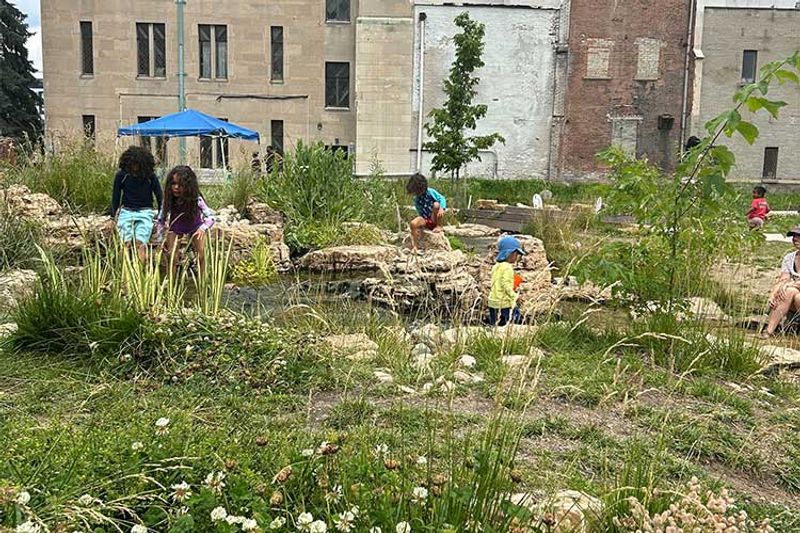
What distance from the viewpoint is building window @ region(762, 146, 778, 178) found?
101ft

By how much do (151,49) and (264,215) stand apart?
69.9ft

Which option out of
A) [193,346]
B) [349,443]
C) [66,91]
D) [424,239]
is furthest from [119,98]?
[349,443]

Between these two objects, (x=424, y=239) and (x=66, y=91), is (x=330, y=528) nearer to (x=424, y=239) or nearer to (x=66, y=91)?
(x=424, y=239)

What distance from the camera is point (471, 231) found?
46.1ft

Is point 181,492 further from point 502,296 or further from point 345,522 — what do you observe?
point 502,296

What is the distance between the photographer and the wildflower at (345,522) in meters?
1.91

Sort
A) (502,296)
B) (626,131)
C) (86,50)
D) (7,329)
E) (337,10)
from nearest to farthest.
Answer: (7,329)
(502,296)
(86,50)
(626,131)
(337,10)

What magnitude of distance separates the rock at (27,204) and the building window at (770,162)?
29.7m

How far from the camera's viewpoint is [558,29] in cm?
2884

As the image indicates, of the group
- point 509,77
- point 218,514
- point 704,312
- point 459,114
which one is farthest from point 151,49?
point 218,514

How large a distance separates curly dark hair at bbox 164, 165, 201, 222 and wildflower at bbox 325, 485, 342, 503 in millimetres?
5579

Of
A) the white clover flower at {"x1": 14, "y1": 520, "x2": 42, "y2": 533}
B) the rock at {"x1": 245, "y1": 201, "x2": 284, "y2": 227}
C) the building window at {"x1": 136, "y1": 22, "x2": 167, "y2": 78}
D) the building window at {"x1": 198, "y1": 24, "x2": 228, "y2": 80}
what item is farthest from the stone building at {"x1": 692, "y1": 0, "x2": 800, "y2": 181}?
the white clover flower at {"x1": 14, "y1": 520, "x2": 42, "y2": 533}

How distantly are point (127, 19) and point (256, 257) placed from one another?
23993mm

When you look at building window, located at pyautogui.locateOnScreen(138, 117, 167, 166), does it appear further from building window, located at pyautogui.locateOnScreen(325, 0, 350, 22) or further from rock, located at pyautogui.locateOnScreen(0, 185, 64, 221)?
building window, located at pyautogui.locateOnScreen(325, 0, 350, 22)
